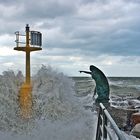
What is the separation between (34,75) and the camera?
972 cm

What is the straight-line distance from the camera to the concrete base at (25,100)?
26.8 ft

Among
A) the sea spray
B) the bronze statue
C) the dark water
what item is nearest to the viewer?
the sea spray

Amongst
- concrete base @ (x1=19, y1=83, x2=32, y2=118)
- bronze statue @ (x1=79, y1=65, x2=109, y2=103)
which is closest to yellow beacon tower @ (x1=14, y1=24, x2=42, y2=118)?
concrete base @ (x1=19, y1=83, x2=32, y2=118)

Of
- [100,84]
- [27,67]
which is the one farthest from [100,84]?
[27,67]

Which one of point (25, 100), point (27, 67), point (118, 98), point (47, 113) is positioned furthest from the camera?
point (118, 98)

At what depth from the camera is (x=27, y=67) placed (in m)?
9.50

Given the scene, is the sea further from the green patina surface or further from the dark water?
the dark water

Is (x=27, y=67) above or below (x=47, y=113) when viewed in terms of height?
above

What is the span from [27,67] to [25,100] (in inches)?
51.8

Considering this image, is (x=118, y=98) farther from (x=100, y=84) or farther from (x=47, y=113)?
(x=47, y=113)

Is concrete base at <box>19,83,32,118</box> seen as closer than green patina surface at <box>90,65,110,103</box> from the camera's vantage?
Yes

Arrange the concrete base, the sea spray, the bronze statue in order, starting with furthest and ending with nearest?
the bronze statue, the concrete base, the sea spray

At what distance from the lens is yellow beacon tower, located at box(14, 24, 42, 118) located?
325 inches

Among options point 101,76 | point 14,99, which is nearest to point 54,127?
point 14,99
